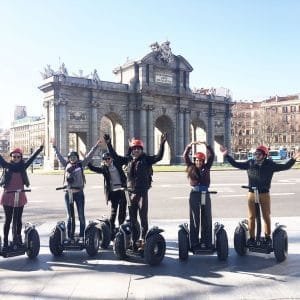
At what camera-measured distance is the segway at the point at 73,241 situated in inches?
300

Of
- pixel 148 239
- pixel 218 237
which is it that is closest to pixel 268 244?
pixel 218 237

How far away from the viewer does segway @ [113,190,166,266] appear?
6.95m

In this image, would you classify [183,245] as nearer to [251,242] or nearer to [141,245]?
[141,245]

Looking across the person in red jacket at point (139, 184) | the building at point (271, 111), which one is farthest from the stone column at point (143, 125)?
the building at point (271, 111)

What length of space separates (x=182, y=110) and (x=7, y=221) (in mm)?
52213

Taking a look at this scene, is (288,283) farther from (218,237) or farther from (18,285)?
(18,285)

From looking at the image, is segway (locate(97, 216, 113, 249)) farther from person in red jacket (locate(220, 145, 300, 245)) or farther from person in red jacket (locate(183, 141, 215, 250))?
person in red jacket (locate(220, 145, 300, 245))

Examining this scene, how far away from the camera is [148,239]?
6.99 m

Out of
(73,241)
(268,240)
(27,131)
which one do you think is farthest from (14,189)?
(27,131)

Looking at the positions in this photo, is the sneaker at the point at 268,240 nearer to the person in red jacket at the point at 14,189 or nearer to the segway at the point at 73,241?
the segway at the point at 73,241

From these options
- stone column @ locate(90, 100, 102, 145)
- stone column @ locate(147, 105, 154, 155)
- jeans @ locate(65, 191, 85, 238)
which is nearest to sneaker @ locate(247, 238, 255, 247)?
jeans @ locate(65, 191, 85, 238)

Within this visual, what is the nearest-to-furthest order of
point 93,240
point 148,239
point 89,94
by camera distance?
point 148,239, point 93,240, point 89,94

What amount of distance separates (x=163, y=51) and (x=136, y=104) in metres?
8.12

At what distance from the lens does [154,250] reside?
7012 millimetres
